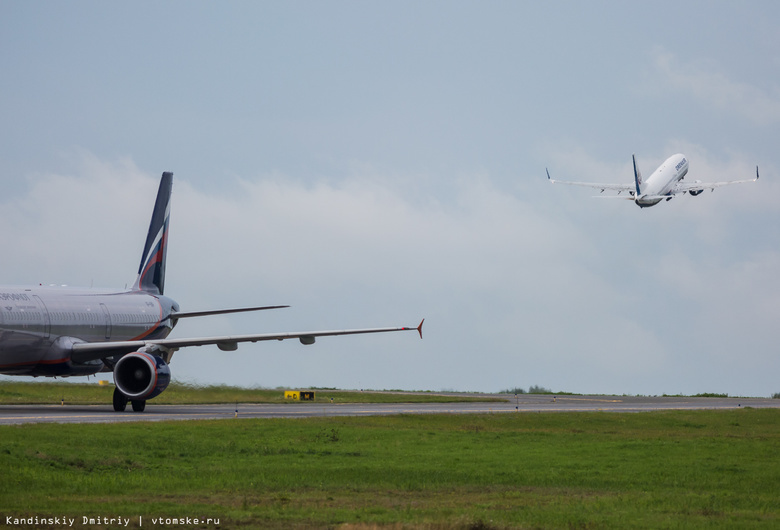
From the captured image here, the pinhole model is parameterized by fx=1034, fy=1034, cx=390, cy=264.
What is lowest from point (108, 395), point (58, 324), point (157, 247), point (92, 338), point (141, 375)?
point (108, 395)

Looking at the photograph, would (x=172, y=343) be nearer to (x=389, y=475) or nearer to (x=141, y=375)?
(x=141, y=375)

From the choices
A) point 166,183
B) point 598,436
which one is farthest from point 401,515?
point 166,183

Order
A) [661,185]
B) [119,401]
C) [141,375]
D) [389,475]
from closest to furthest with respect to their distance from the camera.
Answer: [389,475] < [141,375] < [119,401] < [661,185]

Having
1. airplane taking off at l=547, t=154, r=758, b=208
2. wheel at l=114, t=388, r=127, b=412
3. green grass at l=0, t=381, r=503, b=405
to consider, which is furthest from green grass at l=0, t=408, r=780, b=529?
airplane taking off at l=547, t=154, r=758, b=208

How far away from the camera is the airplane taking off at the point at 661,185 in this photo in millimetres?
94438

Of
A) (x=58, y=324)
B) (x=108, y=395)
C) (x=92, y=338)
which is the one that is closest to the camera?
(x=58, y=324)

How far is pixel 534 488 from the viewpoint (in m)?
23.7

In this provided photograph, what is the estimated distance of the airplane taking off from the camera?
94438mm

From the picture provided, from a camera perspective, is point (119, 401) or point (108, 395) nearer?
point (119, 401)

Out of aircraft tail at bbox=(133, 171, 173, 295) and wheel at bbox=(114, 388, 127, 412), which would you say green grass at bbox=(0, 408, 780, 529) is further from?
aircraft tail at bbox=(133, 171, 173, 295)

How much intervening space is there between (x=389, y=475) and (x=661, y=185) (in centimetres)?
7856

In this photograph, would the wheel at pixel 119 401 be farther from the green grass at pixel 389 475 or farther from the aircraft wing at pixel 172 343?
the green grass at pixel 389 475

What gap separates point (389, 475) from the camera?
2500cm

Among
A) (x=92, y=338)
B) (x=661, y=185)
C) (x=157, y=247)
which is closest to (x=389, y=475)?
(x=92, y=338)
